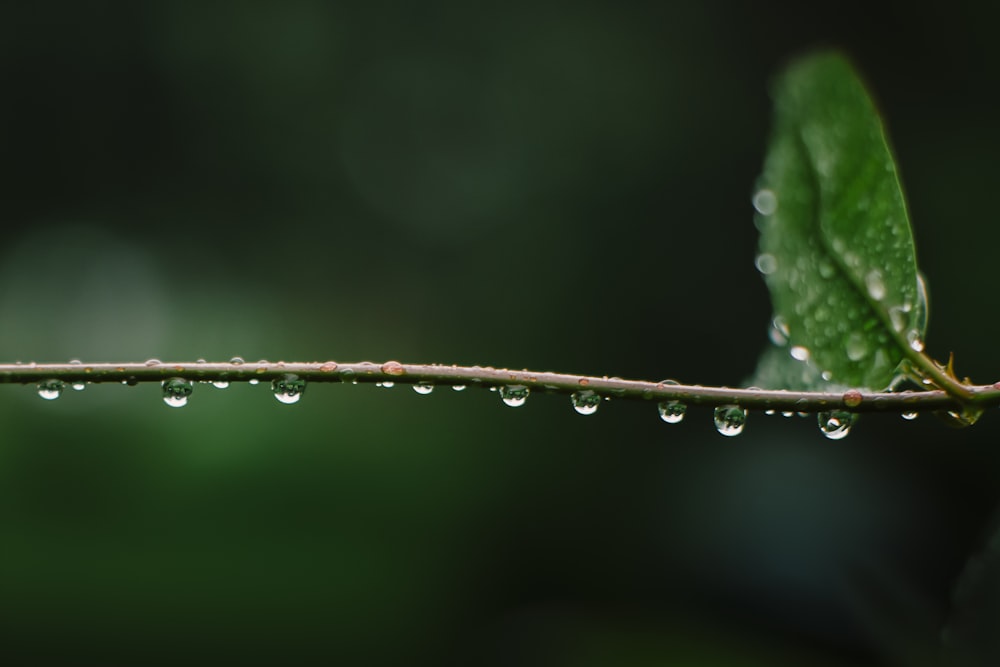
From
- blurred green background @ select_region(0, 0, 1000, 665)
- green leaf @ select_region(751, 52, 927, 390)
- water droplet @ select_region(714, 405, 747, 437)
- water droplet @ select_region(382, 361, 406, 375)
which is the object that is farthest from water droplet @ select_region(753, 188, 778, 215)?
blurred green background @ select_region(0, 0, 1000, 665)

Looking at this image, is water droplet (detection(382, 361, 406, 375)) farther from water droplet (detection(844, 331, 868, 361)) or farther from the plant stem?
water droplet (detection(844, 331, 868, 361))

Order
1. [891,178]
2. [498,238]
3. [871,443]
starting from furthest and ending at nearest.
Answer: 1. [498,238]
2. [871,443]
3. [891,178]

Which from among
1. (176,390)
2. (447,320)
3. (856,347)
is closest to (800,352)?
(856,347)

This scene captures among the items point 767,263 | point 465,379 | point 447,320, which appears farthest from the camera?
point 447,320

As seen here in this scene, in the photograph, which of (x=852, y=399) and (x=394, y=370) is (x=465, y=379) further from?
(x=852, y=399)

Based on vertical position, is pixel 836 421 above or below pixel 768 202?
below

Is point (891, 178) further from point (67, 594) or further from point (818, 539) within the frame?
point (67, 594)

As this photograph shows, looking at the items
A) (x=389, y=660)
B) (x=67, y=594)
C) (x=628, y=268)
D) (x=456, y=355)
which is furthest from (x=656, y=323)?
(x=67, y=594)

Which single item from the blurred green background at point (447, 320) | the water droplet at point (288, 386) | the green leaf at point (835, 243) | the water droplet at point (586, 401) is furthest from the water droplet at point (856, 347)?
the blurred green background at point (447, 320)
